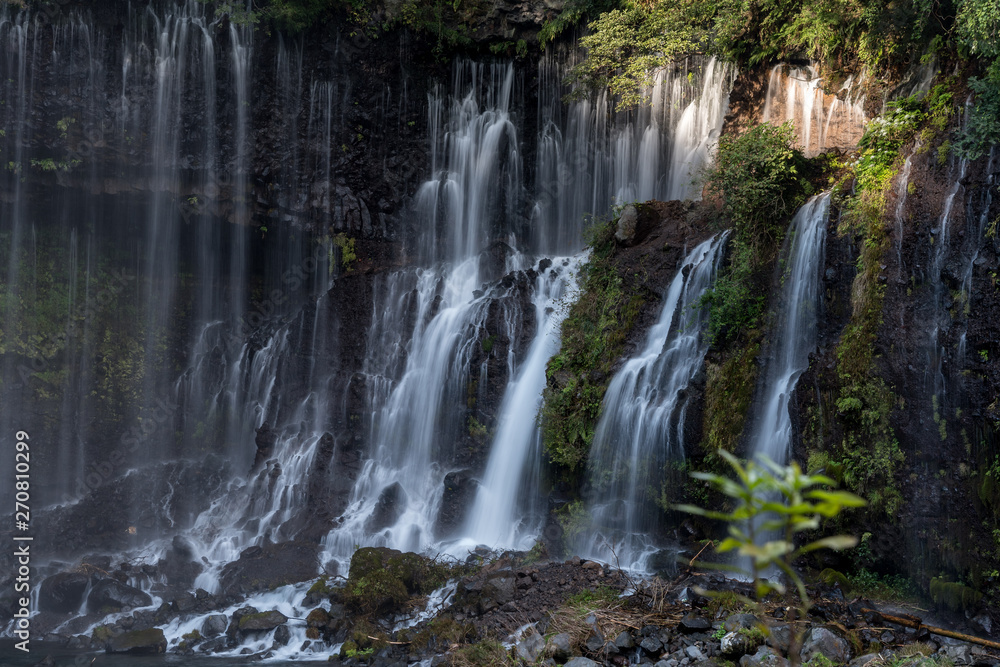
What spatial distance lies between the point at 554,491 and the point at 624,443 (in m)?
1.59

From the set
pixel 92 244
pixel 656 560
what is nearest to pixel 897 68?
pixel 656 560

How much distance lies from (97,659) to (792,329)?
10052 mm

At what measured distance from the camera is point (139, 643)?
9234mm

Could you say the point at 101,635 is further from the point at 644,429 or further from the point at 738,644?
→ the point at 738,644

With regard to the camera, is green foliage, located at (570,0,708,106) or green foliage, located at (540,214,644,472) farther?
green foliage, located at (570,0,708,106)

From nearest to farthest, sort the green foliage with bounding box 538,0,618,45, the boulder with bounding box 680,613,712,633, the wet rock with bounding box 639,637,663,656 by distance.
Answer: the wet rock with bounding box 639,637,663,656 < the boulder with bounding box 680,613,712,633 < the green foliage with bounding box 538,0,618,45

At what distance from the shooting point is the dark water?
860 cm

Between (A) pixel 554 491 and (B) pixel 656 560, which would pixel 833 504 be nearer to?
(B) pixel 656 560

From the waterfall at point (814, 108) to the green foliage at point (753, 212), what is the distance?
2.47 ft

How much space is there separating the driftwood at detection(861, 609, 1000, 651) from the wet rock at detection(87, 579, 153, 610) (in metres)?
10.2

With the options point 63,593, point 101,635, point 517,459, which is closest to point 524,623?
point 517,459

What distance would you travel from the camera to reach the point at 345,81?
16766 mm

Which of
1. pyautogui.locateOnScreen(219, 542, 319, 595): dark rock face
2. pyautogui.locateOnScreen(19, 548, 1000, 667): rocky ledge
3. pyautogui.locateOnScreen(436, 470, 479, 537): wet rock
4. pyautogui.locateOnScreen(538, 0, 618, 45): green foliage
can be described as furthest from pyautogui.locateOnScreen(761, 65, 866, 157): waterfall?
pyautogui.locateOnScreen(219, 542, 319, 595): dark rock face

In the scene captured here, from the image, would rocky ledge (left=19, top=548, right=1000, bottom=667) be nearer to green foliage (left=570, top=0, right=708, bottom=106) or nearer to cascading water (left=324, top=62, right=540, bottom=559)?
cascading water (left=324, top=62, right=540, bottom=559)
